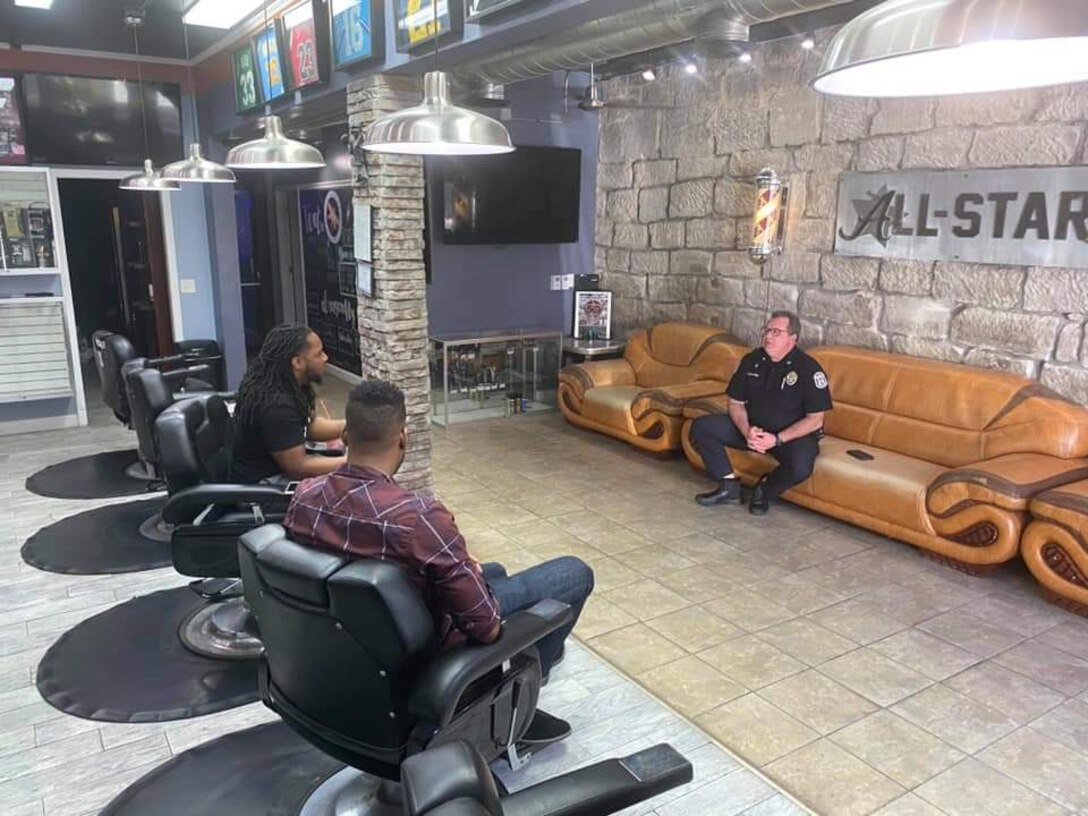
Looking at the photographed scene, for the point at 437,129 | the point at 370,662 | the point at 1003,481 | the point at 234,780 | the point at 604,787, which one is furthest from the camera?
the point at 1003,481

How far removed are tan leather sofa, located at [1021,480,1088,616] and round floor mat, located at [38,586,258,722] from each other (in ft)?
10.4

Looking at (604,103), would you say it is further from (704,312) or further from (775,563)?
(775,563)

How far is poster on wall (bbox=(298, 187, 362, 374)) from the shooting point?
301 inches

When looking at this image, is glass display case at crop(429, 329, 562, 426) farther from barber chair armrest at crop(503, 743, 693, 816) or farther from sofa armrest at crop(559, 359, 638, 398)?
barber chair armrest at crop(503, 743, 693, 816)

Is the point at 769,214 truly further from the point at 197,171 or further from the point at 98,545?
the point at 98,545

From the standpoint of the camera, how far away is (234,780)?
222cm

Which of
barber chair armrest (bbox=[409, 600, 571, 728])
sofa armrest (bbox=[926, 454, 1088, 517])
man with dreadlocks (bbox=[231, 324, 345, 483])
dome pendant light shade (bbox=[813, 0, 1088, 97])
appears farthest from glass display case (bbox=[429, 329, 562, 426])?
dome pendant light shade (bbox=[813, 0, 1088, 97])

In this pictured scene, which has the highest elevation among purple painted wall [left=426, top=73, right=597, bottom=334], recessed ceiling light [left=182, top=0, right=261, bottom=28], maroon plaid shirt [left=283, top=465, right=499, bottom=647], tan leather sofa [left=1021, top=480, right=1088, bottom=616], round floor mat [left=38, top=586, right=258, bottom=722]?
recessed ceiling light [left=182, top=0, right=261, bottom=28]

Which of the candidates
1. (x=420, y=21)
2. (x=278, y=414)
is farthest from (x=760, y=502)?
(x=420, y=21)

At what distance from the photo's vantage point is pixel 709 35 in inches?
128

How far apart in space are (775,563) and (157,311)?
225 inches

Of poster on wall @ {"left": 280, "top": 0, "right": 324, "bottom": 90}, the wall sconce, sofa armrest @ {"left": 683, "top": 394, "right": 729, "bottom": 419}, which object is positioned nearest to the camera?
poster on wall @ {"left": 280, "top": 0, "right": 324, "bottom": 90}

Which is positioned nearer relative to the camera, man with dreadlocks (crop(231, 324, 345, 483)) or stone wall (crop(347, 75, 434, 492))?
man with dreadlocks (crop(231, 324, 345, 483))

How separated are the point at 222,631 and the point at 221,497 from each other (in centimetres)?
61
